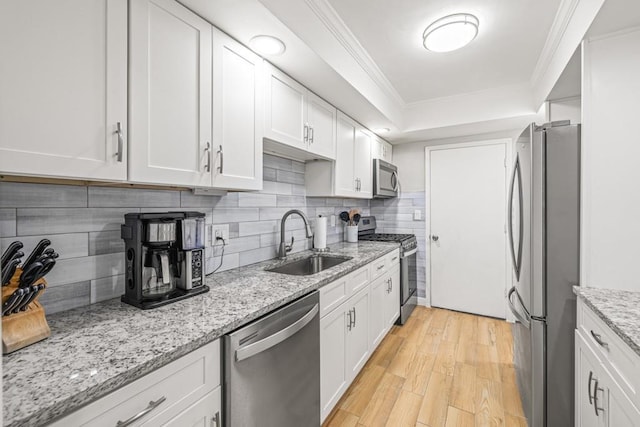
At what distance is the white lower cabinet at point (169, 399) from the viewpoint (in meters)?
0.69

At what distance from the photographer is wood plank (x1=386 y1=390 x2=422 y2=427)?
175 centimetres

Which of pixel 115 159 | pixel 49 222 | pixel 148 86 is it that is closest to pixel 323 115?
pixel 148 86

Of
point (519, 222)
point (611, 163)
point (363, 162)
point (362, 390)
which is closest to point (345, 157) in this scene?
point (363, 162)

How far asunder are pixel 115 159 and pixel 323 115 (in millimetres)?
1533

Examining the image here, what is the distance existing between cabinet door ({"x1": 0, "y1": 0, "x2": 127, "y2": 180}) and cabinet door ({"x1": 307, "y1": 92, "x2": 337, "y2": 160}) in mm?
1214

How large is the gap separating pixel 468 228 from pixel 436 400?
81.4 inches

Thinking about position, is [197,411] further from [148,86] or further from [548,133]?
[548,133]

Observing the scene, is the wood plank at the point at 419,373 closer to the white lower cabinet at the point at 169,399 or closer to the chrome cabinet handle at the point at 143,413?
the white lower cabinet at the point at 169,399

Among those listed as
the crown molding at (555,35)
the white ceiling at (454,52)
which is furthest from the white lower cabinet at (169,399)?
the crown molding at (555,35)

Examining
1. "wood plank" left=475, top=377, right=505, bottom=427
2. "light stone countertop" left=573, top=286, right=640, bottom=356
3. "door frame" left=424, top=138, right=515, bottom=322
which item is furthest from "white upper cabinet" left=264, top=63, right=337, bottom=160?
"wood plank" left=475, top=377, right=505, bottom=427

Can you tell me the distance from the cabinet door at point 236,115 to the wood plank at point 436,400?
1.72 meters

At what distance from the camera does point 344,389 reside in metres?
1.88

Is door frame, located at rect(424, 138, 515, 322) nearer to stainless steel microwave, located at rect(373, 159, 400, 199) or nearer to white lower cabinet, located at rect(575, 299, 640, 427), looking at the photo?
stainless steel microwave, located at rect(373, 159, 400, 199)

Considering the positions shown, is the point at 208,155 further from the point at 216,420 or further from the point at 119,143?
the point at 216,420
